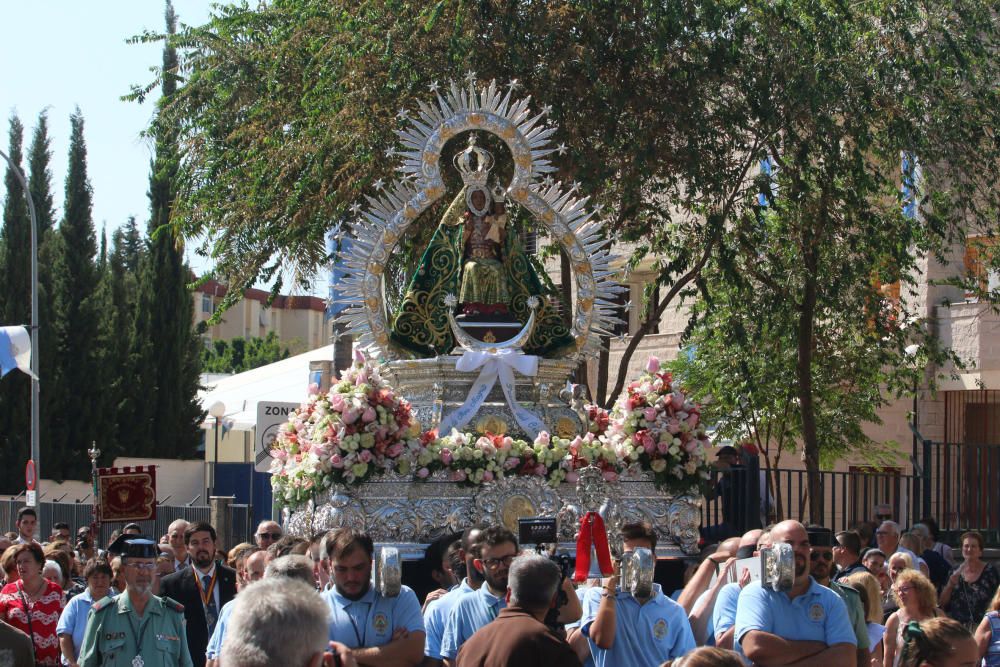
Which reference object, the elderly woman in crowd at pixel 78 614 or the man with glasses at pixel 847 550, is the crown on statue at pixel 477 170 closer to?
the man with glasses at pixel 847 550

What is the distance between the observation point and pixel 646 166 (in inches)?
671

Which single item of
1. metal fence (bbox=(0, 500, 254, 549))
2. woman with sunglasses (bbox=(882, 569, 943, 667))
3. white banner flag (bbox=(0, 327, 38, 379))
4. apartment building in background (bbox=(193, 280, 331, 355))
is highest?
apartment building in background (bbox=(193, 280, 331, 355))

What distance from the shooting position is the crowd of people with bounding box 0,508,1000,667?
627 centimetres

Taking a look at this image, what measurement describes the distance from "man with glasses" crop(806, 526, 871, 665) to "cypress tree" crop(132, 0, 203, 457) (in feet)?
103

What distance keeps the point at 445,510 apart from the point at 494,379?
1552mm

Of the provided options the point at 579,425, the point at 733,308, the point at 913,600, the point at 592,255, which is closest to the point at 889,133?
the point at 733,308

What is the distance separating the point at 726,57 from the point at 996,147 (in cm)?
355

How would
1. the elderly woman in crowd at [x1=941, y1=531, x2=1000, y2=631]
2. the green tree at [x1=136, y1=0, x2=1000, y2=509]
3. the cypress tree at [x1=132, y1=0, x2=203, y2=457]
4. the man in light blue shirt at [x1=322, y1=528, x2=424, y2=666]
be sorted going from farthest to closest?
the cypress tree at [x1=132, y1=0, x2=203, y2=457] → the green tree at [x1=136, y1=0, x2=1000, y2=509] → the elderly woman in crowd at [x1=941, y1=531, x2=1000, y2=631] → the man in light blue shirt at [x1=322, y1=528, x2=424, y2=666]

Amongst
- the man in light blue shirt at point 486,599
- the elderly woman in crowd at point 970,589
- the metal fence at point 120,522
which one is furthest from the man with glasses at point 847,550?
the metal fence at point 120,522

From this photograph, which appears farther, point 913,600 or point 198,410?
point 198,410

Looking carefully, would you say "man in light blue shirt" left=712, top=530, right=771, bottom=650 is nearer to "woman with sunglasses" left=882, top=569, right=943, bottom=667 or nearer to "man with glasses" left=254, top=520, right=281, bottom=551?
"woman with sunglasses" left=882, top=569, right=943, bottom=667

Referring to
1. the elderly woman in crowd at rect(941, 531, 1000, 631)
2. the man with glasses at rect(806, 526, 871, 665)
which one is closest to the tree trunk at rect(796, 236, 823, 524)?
the elderly woman in crowd at rect(941, 531, 1000, 631)

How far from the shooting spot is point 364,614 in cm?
693

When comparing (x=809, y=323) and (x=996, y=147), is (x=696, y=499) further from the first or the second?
(x=996, y=147)
